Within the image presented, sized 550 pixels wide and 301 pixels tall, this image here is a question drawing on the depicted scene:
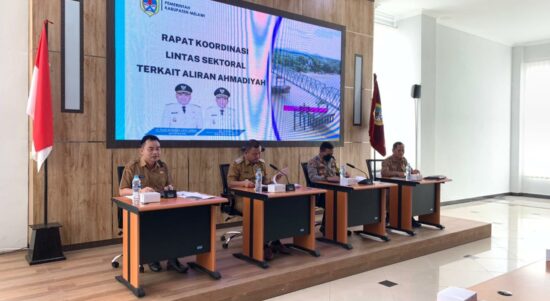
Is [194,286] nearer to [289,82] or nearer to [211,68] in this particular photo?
[211,68]

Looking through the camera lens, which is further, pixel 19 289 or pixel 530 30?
pixel 530 30

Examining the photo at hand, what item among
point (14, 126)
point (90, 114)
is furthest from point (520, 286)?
point (14, 126)

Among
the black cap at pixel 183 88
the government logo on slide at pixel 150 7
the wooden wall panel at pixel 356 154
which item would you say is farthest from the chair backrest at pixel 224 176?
the wooden wall panel at pixel 356 154

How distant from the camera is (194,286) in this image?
117 inches

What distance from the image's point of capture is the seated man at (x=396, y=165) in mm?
5129

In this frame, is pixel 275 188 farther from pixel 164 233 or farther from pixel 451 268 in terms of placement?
pixel 451 268

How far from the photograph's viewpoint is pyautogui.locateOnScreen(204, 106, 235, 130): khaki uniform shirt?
15.3ft

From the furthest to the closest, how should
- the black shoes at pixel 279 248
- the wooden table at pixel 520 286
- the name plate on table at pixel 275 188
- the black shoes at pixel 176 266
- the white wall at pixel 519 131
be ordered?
1. the white wall at pixel 519 131
2. the black shoes at pixel 279 248
3. the name plate on table at pixel 275 188
4. the black shoes at pixel 176 266
5. the wooden table at pixel 520 286

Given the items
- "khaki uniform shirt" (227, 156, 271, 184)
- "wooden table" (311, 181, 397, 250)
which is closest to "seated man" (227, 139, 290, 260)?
"khaki uniform shirt" (227, 156, 271, 184)

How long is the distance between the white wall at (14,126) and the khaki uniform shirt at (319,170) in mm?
2739

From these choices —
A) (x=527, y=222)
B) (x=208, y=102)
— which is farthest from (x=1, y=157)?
(x=527, y=222)

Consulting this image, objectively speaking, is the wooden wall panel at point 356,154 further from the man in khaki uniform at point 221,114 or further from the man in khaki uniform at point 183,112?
the man in khaki uniform at point 183,112

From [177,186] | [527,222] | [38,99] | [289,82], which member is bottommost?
[527,222]

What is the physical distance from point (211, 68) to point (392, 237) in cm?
272
